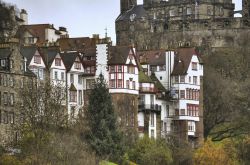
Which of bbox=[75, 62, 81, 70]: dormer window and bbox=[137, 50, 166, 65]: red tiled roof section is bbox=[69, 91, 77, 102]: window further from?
bbox=[137, 50, 166, 65]: red tiled roof section

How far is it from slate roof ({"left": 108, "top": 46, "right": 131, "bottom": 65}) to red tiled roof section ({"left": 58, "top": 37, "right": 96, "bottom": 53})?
2.38 m

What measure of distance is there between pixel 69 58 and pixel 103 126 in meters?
16.3

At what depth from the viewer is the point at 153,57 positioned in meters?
146

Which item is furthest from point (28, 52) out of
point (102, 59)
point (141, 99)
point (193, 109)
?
point (193, 109)

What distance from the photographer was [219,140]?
502ft

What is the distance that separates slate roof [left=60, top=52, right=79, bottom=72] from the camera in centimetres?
13338

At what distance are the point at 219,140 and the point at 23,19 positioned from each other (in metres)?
37.6

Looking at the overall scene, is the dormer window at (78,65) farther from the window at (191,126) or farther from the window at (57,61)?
the window at (191,126)

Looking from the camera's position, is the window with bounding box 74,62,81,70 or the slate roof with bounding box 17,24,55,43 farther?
the slate roof with bounding box 17,24,55,43

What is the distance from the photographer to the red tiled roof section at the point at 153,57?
145000 mm

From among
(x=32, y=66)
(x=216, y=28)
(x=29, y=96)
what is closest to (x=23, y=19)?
(x=216, y=28)

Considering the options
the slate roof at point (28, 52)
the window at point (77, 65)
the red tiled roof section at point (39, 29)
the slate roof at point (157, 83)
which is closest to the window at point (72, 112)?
the window at point (77, 65)

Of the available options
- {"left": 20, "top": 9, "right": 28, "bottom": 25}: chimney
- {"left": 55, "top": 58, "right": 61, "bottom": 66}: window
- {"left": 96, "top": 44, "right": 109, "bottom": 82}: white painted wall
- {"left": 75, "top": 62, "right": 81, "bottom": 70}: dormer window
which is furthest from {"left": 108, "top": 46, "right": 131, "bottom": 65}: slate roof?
{"left": 20, "top": 9, "right": 28, "bottom": 25}: chimney

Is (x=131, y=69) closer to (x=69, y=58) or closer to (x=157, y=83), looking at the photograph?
(x=69, y=58)
